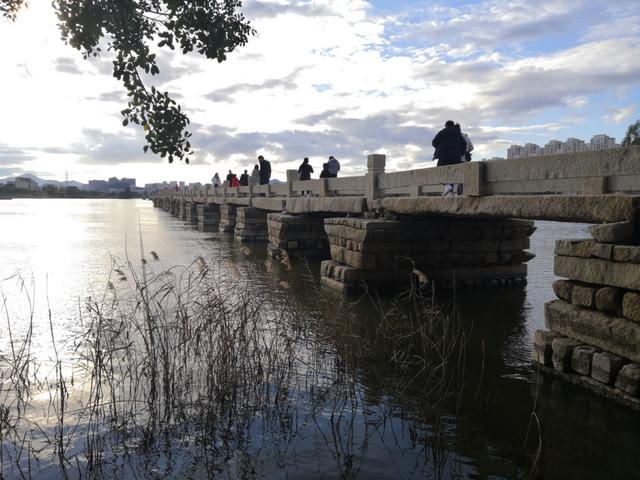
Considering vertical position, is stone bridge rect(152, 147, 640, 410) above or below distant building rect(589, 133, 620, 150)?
below

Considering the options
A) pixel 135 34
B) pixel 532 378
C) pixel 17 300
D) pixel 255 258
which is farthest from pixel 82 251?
pixel 532 378

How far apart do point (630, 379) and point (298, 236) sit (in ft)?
43.7

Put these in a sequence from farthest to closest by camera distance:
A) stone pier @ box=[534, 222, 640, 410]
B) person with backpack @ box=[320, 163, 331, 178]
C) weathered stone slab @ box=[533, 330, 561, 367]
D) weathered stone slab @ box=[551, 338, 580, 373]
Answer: person with backpack @ box=[320, 163, 331, 178], weathered stone slab @ box=[533, 330, 561, 367], weathered stone slab @ box=[551, 338, 580, 373], stone pier @ box=[534, 222, 640, 410]

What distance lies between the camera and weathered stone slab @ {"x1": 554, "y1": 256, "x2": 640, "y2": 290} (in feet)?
18.5

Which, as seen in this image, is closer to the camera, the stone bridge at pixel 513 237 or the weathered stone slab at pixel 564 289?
the stone bridge at pixel 513 237

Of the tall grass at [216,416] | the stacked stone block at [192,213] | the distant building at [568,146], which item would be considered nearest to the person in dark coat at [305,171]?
the distant building at [568,146]

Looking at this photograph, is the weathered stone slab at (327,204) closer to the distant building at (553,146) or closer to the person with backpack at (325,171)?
the person with backpack at (325,171)

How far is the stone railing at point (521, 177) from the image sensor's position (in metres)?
6.52

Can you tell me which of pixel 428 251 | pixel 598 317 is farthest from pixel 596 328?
pixel 428 251

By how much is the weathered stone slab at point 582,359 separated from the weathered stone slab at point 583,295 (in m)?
0.50

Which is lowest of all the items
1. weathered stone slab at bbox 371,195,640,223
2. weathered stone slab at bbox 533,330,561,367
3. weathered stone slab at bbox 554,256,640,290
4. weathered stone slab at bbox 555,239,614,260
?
weathered stone slab at bbox 533,330,561,367

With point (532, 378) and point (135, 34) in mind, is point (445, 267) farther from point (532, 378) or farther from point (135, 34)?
point (135, 34)

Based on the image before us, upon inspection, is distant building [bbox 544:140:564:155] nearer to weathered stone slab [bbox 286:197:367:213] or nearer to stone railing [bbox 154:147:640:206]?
stone railing [bbox 154:147:640:206]

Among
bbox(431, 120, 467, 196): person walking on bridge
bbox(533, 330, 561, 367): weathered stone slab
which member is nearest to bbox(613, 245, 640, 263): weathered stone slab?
bbox(533, 330, 561, 367): weathered stone slab
